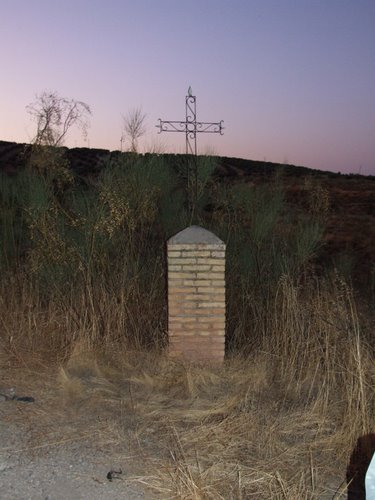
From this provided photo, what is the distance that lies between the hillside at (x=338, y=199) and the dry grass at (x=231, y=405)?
306 inches

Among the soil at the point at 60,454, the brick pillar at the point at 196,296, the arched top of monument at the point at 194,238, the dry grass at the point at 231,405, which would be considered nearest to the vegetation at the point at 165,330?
the dry grass at the point at 231,405

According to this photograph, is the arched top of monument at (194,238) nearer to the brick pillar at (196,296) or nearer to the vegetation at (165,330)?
the brick pillar at (196,296)

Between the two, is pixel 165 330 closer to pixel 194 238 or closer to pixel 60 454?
pixel 194 238

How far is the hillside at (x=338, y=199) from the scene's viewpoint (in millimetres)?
18500

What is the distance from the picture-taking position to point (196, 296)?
6680 mm

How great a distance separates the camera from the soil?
4.00 m

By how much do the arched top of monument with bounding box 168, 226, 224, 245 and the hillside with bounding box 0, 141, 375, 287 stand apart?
7.72 m

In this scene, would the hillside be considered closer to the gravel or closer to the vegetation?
the vegetation

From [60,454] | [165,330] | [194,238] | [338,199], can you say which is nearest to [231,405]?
[60,454]

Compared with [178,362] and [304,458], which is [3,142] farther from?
[304,458]

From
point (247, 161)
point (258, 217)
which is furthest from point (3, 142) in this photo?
point (258, 217)

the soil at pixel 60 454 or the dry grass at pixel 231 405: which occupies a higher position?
the dry grass at pixel 231 405

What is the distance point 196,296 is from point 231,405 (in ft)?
5.24

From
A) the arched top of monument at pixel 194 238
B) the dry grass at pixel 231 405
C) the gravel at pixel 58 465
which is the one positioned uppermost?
the arched top of monument at pixel 194 238
